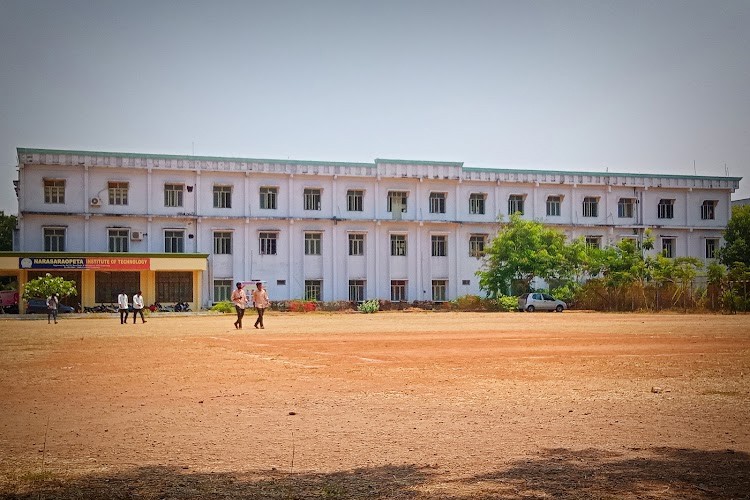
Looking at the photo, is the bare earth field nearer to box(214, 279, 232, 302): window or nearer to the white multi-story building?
box(214, 279, 232, 302): window

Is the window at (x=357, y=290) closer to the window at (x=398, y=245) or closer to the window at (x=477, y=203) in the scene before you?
the window at (x=398, y=245)

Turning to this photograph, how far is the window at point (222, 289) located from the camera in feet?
187

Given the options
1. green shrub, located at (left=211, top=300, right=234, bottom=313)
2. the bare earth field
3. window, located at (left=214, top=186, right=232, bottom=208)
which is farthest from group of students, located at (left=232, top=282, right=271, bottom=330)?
window, located at (left=214, top=186, right=232, bottom=208)

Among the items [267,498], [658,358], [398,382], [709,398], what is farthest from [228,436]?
[658,358]

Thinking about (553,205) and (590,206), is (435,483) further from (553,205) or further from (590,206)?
(590,206)

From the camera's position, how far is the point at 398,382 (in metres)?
12.8

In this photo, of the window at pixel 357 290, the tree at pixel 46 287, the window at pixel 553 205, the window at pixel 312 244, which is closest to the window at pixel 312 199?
the window at pixel 312 244

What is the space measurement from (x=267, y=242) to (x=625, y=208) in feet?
101

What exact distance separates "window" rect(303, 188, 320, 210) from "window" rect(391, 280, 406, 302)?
8506 mm

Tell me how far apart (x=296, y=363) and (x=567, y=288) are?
4384cm

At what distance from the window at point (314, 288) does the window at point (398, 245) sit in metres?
6.47

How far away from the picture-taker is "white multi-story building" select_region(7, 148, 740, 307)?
5475cm

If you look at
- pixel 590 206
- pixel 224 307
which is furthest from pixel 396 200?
pixel 224 307

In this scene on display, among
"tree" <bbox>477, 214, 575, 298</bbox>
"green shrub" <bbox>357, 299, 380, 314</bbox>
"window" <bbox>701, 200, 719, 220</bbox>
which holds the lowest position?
"green shrub" <bbox>357, 299, 380, 314</bbox>
